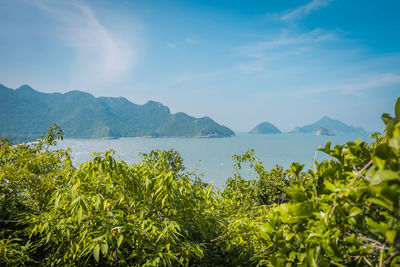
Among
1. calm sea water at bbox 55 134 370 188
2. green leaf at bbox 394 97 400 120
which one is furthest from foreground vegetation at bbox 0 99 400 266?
calm sea water at bbox 55 134 370 188

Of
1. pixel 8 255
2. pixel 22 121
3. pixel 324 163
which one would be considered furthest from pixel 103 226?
pixel 22 121

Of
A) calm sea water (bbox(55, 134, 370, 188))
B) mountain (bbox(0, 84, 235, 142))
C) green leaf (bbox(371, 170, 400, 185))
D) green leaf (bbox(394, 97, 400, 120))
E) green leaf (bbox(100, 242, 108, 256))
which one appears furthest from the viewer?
mountain (bbox(0, 84, 235, 142))

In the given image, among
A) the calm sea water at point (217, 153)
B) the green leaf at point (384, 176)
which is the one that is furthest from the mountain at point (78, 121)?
the green leaf at point (384, 176)

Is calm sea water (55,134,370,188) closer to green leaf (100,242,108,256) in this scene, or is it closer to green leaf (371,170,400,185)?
green leaf (100,242,108,256)

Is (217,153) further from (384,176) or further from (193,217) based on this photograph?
(384,176)

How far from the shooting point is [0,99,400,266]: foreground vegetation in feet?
2.77

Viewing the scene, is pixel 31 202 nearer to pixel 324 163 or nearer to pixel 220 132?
pixel 324 163

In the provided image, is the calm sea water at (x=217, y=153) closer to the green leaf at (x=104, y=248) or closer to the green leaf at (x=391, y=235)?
the green leaf at (x=104, y=248)

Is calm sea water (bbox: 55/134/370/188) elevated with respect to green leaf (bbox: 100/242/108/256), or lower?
lower

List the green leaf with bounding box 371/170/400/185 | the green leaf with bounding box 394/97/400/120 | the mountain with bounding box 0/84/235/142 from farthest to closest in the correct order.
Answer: the mountain with bounding box 0/84/235/142 → the green leaf with bounding box 394/97/400/120 → the green leaf with bounding box 371/170/400/185

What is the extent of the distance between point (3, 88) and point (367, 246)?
714 ft

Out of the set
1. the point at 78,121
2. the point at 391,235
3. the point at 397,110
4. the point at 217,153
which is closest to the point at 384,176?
the point at 391,235

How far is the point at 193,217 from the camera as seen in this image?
2.54 m

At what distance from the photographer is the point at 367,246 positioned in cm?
86
